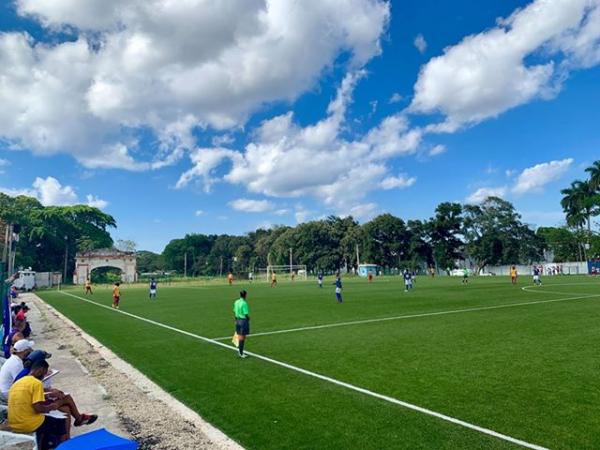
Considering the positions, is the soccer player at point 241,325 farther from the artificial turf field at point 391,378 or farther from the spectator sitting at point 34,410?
the spectator sitting at point 34,410

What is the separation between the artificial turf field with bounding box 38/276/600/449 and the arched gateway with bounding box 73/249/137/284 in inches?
2801

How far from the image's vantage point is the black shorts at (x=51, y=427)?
5645 mm

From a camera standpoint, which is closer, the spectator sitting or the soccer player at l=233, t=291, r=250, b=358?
the spectator sitting

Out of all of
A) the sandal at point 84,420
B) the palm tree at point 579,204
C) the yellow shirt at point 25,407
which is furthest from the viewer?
the palm tree at point 579,204

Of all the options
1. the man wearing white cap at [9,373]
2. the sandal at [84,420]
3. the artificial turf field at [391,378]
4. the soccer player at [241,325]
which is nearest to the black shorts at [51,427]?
the sandal at [84,420]

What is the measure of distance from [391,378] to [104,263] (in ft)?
274

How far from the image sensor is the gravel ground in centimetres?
609

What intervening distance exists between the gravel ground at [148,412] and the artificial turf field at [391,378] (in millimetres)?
257

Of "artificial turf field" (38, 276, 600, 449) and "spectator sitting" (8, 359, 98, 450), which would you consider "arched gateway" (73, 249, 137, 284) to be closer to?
"artificial turf field" (38, 276, 600, 449)

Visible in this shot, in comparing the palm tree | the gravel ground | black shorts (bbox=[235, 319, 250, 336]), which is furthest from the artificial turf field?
the palm tree

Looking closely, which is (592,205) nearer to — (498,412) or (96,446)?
(498,412)

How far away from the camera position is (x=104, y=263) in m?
83.3

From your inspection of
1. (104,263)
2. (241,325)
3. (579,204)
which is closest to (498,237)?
(579,204)

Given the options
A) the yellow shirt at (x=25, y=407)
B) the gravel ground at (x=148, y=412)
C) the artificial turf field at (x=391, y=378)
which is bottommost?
the gravel ground at (x=148, y=412)
